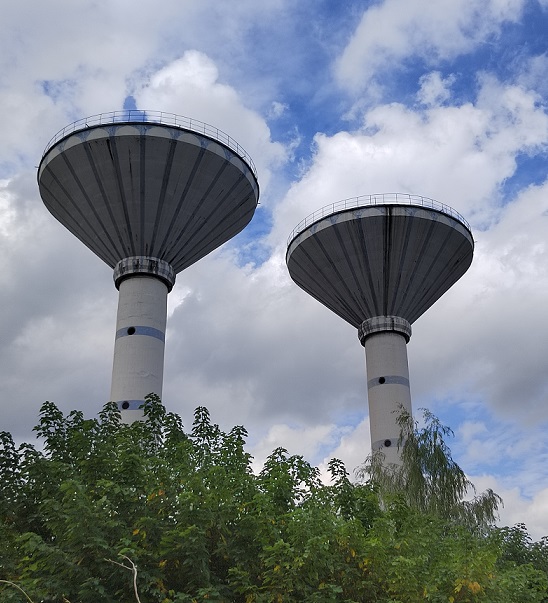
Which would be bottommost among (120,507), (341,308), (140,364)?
(120,507)

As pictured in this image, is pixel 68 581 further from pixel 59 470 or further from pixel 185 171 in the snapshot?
pixel 185 171

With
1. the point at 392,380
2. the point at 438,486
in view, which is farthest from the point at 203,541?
the point at 392,380

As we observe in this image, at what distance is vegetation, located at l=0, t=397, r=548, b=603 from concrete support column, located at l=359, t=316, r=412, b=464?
23487mm

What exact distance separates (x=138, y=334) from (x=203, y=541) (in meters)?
20.9

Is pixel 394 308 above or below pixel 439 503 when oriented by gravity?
above

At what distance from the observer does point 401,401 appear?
36531 mm

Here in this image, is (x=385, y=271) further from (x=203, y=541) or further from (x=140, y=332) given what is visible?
(x=203, y=541)

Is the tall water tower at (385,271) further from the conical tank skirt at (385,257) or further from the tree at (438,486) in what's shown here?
the tree at (438,486)

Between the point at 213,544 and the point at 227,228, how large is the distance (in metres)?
24.1

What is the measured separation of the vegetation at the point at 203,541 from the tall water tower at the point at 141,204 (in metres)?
16.7

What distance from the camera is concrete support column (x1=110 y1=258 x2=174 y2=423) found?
2877cm

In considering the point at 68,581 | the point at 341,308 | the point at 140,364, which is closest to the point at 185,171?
the point at 140,364

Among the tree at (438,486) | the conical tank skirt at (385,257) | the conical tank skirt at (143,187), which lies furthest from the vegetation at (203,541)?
the conical tank skirt at (385,257)

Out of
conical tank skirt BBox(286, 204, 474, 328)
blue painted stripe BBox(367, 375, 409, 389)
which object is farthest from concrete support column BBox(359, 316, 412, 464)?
conical tank skirt BBox(286, 204, 474, 328)
